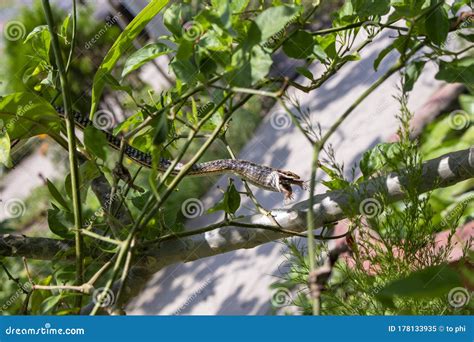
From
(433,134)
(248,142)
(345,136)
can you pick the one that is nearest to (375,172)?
(433,134)

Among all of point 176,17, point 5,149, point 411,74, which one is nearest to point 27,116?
point 5,149

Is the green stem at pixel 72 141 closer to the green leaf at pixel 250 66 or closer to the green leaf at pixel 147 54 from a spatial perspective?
the green leaf at pixel 147 54

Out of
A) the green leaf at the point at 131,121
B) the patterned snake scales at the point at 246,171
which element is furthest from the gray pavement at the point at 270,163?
the green leaf at the point at 131,121

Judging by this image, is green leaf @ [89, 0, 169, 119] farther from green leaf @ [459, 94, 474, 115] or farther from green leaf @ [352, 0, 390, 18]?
green leaf @ [459, 94, 474, 115]

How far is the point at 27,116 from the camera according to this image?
0.88 m

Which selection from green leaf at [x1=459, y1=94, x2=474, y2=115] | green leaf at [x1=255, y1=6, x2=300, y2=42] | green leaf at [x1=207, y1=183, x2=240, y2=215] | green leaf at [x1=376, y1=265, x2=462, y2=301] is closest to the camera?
green leaf at [x1=376, y1=265, x2=462, y2=301]

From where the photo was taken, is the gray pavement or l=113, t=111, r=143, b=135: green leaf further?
the gray pavement

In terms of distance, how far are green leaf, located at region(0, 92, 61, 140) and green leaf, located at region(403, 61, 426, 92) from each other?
447mm

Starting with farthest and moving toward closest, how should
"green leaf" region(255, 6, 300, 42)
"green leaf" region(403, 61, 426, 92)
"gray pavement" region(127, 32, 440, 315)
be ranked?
"gray pavement" region(127, 32, 440, 315)
"green leaf" region(403, 61, 426, 92)
"green leaf" region(255, 6, 300, 42)

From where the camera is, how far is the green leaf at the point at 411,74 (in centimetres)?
79

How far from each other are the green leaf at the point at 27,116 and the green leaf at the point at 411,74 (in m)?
0.45

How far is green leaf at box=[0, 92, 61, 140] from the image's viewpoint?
0.85 m

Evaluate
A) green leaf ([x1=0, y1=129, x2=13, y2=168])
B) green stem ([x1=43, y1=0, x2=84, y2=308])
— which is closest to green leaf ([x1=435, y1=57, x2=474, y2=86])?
green stem ([x1=43, y1=0, x2=84, y2=308])

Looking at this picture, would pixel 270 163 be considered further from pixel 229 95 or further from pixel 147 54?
pixel 229 95
